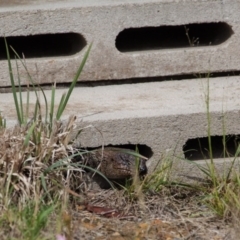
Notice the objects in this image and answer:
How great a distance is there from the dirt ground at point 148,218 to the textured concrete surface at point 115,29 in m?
0.76

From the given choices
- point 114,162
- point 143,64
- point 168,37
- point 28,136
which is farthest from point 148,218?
point 168,37

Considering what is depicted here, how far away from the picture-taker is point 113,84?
4.28m

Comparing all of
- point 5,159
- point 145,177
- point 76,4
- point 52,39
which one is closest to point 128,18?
point 76,4

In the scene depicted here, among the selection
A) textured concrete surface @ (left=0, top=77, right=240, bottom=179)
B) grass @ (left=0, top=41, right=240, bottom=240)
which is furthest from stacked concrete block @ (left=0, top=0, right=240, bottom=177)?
grass @ (left=0, top=41, right=240, bottom=240)

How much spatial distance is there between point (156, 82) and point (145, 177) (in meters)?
0.80

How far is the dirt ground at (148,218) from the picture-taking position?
10.9 ft

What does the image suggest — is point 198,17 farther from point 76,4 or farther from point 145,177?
point 145,177

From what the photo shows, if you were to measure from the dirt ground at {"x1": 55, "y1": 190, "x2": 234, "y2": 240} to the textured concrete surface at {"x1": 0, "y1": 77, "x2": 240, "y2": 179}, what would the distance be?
222mm

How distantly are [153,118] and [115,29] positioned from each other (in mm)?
616

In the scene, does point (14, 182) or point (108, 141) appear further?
point (108, 141)

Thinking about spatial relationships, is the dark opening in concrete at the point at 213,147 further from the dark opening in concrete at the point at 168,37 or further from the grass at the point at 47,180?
the dark opening in concrete at the point at 168,37

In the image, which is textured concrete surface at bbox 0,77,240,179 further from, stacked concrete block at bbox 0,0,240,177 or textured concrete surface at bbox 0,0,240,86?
textured concrete surface at bbox 0,0,240,86

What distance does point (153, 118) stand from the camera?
3.71m

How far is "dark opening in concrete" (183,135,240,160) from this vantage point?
3953 millimetres
